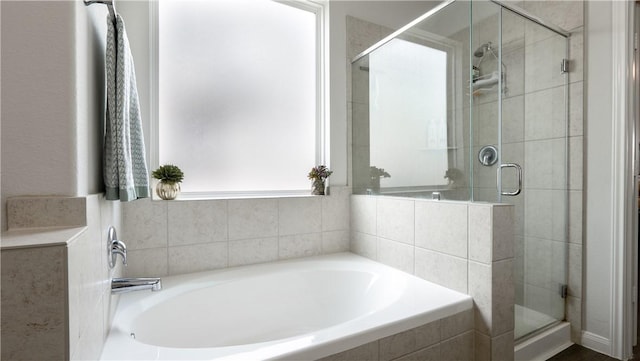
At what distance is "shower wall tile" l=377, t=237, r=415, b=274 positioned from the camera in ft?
6.04

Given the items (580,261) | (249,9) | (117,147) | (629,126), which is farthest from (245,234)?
(629,126)

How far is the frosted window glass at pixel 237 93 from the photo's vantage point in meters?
1.95

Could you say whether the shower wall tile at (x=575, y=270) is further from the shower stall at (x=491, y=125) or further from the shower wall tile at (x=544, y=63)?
the shower wall tile at (x=544, y=63)

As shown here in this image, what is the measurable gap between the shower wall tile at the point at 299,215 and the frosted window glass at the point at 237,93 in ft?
0.57

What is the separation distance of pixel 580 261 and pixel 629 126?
0.85 m

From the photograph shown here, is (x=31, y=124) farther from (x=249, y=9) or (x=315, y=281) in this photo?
(x=249, y=9)

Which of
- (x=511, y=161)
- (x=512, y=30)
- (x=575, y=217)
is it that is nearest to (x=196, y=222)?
(x=511, y=161)

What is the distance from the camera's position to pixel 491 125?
67.4 inches

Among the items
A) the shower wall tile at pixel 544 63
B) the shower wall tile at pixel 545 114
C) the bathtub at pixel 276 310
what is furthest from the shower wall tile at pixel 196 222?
the shower wall tile at pixel 544 63

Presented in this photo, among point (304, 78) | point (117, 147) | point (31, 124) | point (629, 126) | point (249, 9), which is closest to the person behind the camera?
point (31, 124)

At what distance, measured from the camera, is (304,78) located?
2375 millimetres

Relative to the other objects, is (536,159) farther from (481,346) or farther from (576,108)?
(481,346)

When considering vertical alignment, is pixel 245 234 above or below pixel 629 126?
below

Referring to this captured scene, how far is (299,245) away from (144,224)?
98cm
